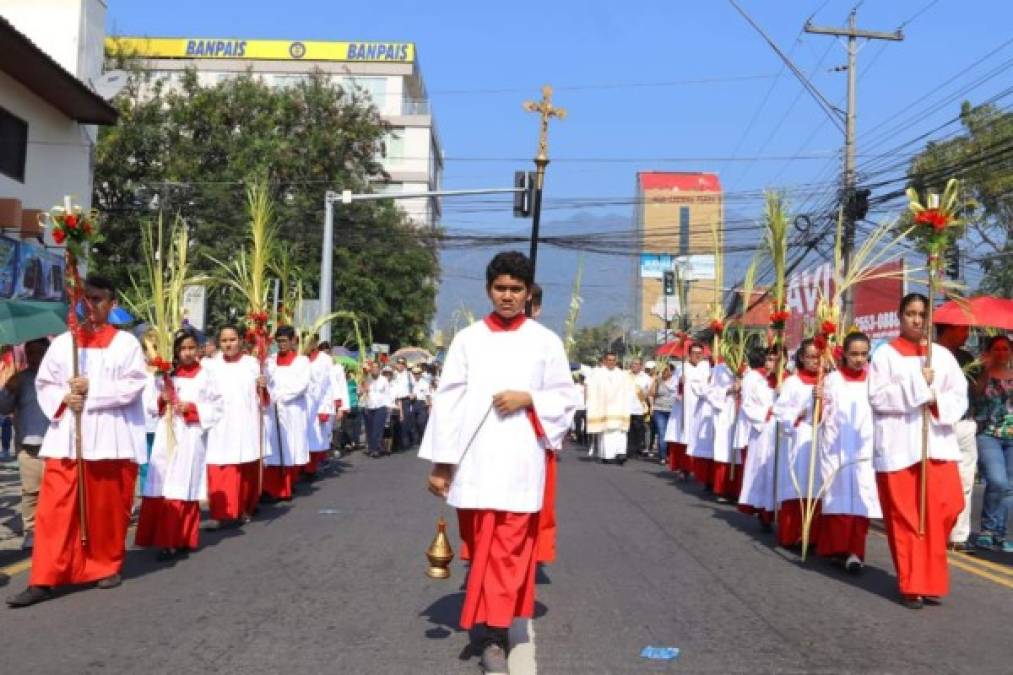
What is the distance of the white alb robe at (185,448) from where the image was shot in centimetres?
837

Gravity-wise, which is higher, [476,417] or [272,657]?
[476,417]

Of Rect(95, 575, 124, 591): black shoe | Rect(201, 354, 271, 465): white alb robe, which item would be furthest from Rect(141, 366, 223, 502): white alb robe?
Rect(201, 354, 271, 465): white alb robe

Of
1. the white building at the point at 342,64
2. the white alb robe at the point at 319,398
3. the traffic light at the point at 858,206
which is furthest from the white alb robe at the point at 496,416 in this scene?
the white building at the point at 342,64

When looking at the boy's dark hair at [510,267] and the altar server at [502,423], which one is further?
the boy's dark hair at [510,267]

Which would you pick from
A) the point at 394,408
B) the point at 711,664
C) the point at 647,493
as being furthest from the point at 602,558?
the point at 394,408

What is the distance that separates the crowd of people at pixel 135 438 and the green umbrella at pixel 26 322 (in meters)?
0.17

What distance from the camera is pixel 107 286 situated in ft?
23.8

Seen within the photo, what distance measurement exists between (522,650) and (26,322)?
5.71 metres

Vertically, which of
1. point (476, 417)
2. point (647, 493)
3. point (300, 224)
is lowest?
point (647, 493)

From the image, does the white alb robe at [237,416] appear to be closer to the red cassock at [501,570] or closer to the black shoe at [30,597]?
the black shoe at [30,597]

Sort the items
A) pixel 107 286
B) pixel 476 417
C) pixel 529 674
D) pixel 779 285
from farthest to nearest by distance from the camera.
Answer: pixel 779 285 < pixel 107 286 < pixel 476 417 < pixel 529 674

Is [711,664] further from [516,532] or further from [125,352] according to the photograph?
[125,352]

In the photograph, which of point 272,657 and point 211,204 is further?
point 211,204

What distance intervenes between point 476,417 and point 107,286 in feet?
10.3
